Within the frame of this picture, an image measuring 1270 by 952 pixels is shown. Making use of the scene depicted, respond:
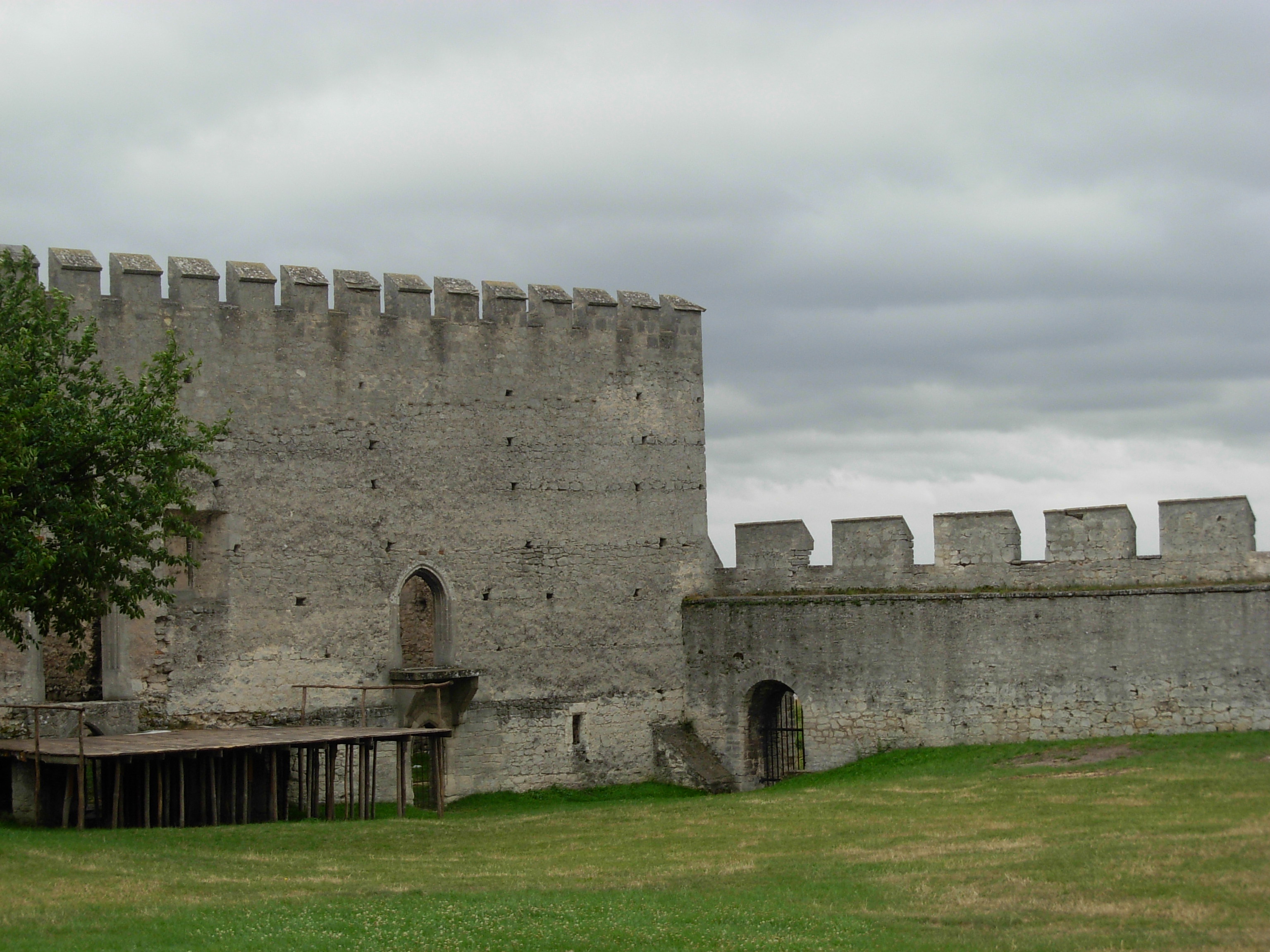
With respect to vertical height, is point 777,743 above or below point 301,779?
below

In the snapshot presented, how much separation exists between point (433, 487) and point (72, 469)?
8200 mm

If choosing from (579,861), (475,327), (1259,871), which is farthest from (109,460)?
(1259,871)

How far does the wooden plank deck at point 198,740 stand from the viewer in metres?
18.6

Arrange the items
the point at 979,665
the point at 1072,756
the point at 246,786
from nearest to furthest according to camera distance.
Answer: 1. the point at 246,786
2. the point at 1072,756
3. the point at 979,665

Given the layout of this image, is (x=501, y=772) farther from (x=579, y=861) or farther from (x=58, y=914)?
(x=58, y=914)

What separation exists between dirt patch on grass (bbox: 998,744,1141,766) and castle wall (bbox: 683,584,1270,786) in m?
0.82

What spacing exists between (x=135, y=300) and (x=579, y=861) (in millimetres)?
11350

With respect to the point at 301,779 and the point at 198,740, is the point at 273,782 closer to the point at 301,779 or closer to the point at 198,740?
the point at 198,740

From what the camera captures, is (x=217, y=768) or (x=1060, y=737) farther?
(x=1060, y=737)

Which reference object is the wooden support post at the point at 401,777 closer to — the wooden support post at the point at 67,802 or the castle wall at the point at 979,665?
the wooden support post at the point at 67,802

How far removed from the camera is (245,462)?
75.6 ft

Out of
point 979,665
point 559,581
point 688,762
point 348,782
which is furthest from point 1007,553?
point 348,782

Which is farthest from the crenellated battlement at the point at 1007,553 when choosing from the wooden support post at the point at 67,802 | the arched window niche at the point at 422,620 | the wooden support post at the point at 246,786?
the wooden support post at the point at 67,802

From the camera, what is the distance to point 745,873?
15695 mm
